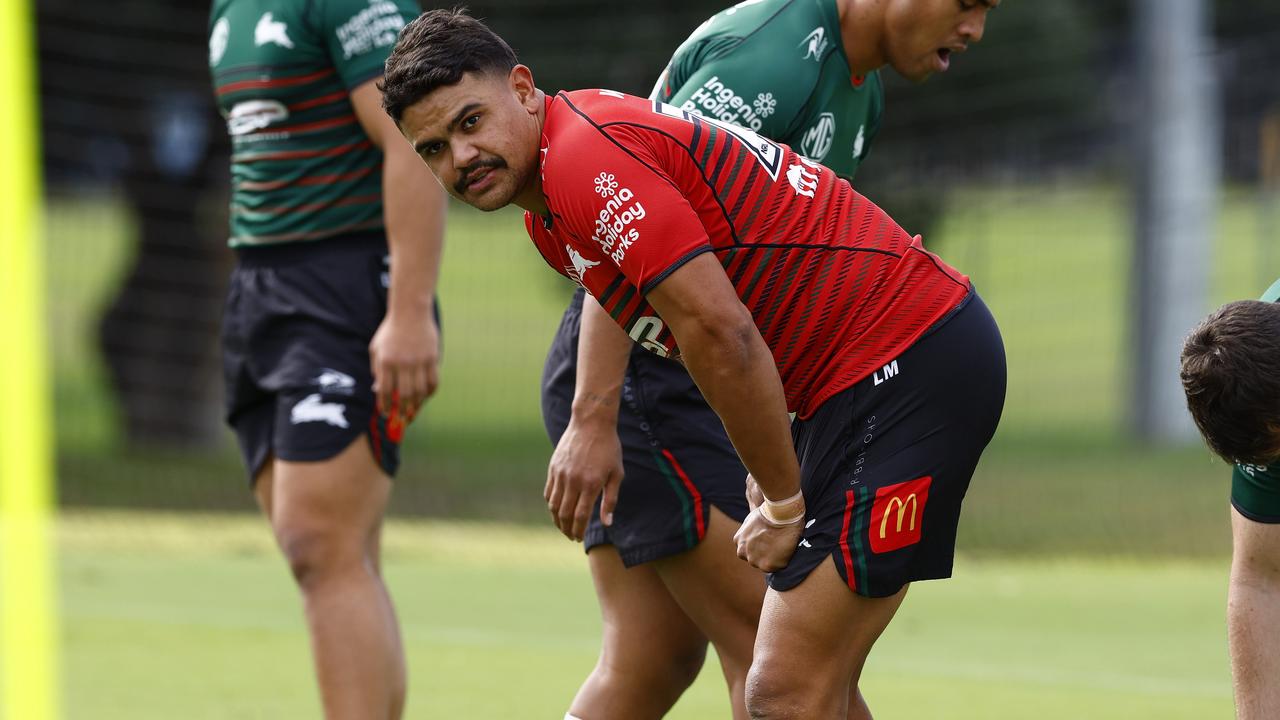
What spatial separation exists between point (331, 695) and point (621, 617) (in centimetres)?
71

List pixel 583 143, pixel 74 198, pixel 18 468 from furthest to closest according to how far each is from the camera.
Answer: pixel 74 198, pixel 583 143, pixel 18 468

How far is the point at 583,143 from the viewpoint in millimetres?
3102

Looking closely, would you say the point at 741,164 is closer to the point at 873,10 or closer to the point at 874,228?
the point at 874,228

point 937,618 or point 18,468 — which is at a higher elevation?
point 18,468

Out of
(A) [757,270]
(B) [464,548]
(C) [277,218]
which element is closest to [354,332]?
(C) [277,218]

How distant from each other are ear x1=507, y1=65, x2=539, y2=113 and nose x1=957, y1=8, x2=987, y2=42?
1.09 metres

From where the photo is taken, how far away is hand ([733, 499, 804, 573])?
3303mm

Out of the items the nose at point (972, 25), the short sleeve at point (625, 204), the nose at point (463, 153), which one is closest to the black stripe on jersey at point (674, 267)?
the short sleeve at point (625, 204)

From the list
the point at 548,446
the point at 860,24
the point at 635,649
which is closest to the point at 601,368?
the point at 635,649

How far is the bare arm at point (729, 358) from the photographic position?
3.04 m

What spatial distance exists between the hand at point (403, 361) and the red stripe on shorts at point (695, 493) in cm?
68

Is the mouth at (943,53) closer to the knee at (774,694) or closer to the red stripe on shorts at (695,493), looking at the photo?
the red stripe on shorts at (695,493)

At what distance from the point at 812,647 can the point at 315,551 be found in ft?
4.80

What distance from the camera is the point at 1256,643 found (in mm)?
3785
